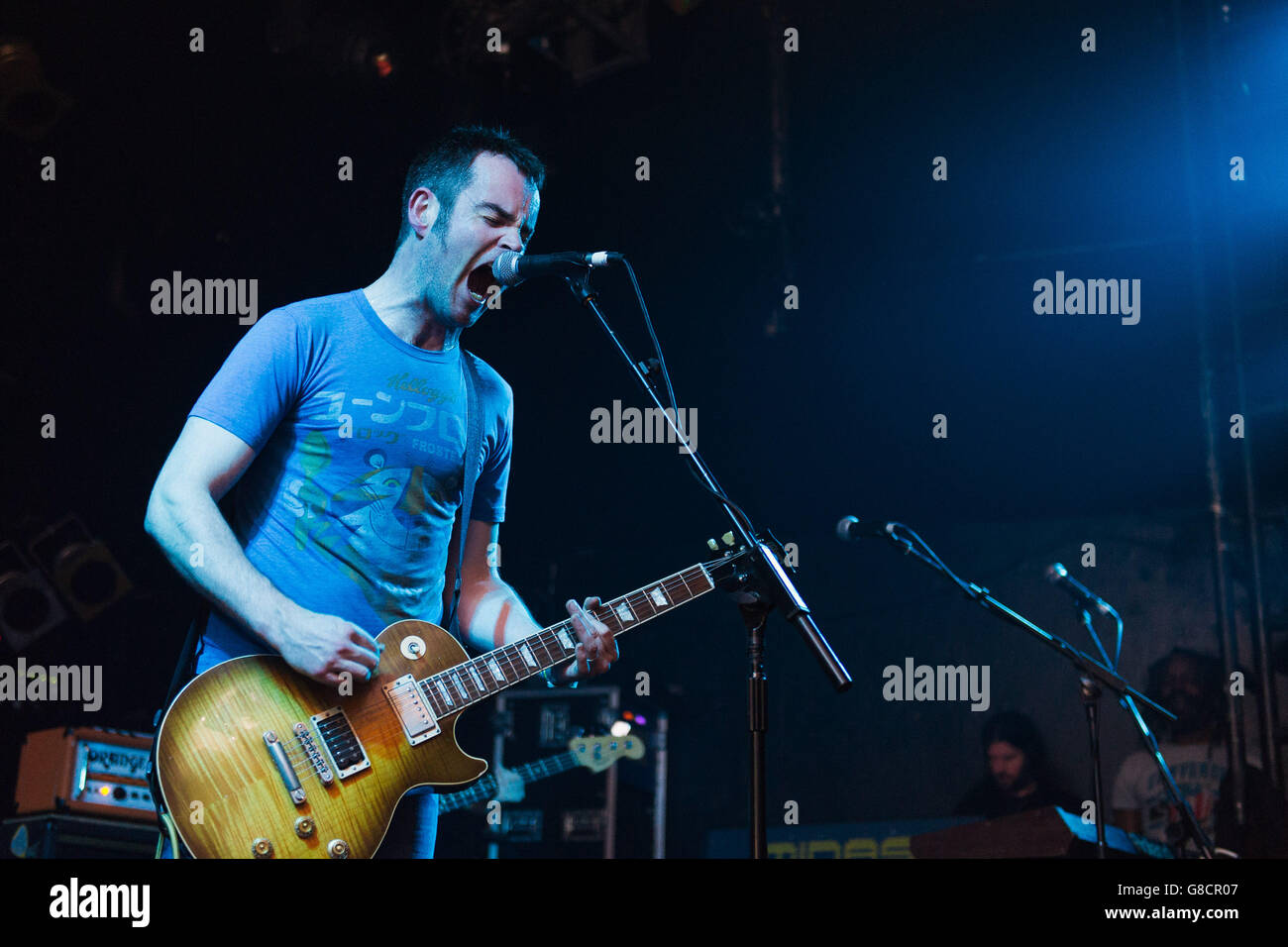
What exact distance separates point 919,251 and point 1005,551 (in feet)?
3.46

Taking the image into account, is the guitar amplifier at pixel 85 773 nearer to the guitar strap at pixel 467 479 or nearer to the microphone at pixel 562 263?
the guitar strap at pixel 467 479

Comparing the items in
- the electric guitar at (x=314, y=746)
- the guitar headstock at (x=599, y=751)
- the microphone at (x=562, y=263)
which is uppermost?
the microphone at (x=562, y=263)

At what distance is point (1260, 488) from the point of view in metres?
3.81

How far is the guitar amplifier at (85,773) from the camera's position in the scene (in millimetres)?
3092

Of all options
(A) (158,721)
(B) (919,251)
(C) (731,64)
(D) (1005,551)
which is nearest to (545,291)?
(C) (731,64)

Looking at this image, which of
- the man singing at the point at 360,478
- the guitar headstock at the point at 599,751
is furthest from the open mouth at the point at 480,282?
the guitar headstock at the point at 599,751

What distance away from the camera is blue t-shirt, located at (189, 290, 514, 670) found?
263 cm

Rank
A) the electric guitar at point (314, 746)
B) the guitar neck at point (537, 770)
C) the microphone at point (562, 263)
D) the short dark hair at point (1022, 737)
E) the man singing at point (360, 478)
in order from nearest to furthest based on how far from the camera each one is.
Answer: the electric guitar at point (314, 746)
the man singing at point (360, 478)
the microphone at point (562, 263)
the guitar neck at point (537, 770)
the short dark hair at point (1022, 737)

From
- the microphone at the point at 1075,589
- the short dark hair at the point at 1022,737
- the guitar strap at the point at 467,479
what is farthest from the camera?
the short dark hair at the point at 1022,737

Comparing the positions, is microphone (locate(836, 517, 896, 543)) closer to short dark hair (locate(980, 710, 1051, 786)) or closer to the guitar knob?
the guitar knob

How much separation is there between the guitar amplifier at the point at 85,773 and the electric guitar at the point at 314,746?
791 millimetres

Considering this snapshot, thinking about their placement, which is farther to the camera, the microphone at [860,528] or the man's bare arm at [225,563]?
the microphone at [860,528]

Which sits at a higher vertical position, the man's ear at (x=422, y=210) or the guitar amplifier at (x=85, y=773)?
the man's ear at (x=422, y=210)
